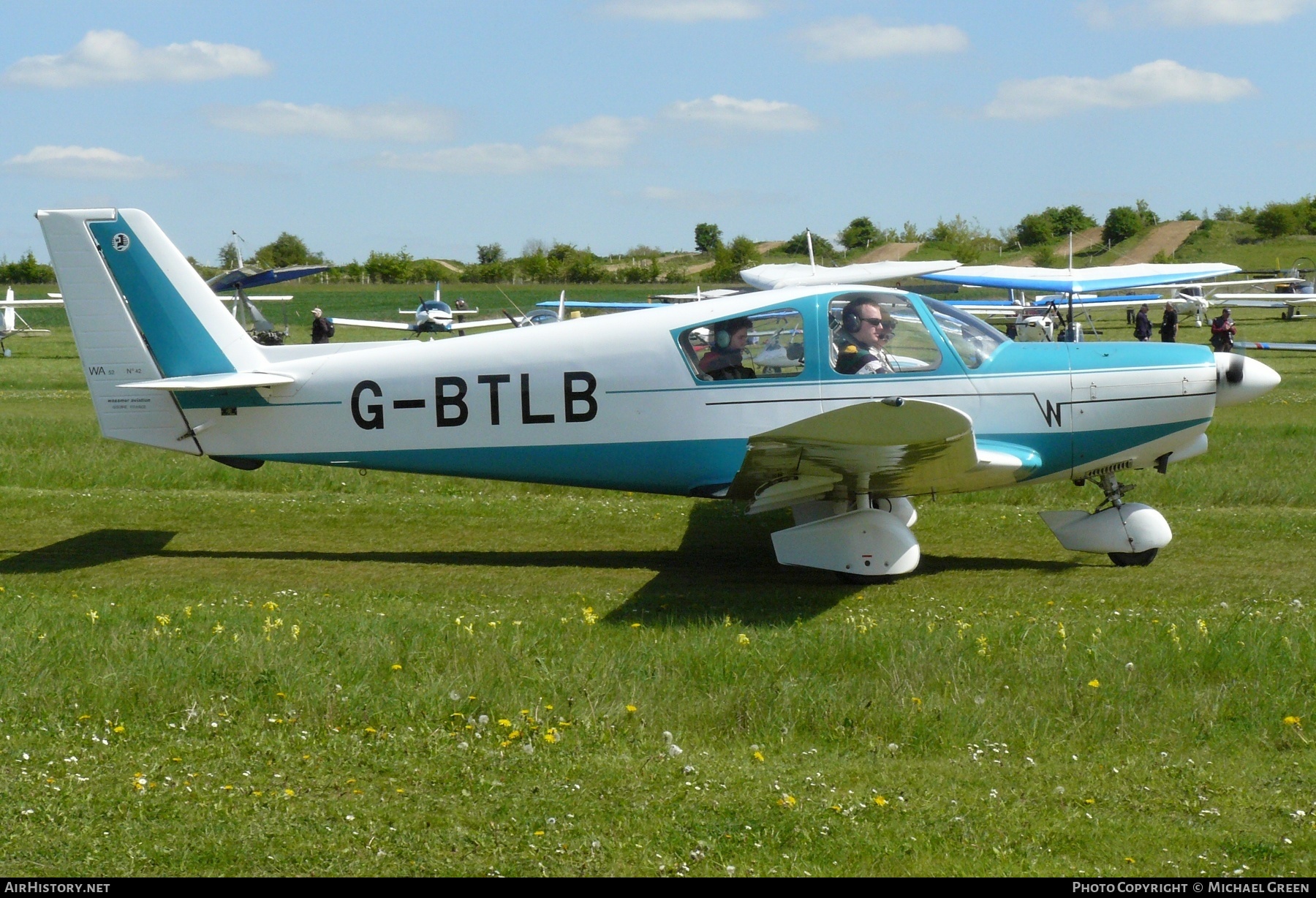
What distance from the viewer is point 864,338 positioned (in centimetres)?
799

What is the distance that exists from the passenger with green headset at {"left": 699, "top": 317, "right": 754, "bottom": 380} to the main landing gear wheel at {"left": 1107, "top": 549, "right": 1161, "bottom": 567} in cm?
293

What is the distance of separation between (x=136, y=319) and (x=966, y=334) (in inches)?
240

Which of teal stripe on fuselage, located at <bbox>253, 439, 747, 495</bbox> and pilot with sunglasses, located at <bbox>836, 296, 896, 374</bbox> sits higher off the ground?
pilot with sunglasses, located at <bbox>836, 296, 896, 374</bbox>

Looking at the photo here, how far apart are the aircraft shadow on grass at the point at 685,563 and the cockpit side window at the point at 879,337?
1528 mm

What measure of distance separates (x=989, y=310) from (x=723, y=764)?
38.1 meters

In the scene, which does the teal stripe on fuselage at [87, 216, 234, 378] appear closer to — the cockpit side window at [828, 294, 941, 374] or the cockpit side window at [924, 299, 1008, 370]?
the cockpit side window at [828, 294, 941, 374]

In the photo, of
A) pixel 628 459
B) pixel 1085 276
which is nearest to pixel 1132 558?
pixel 628 459

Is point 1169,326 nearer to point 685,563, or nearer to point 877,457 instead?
point 685,563

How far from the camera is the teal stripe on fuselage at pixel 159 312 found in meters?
8.72

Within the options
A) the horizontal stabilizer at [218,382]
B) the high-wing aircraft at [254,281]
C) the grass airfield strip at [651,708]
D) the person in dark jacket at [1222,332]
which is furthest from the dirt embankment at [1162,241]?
the horizontal stabilizer at [218,382]

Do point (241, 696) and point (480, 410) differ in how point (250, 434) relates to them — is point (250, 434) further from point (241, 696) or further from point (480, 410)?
point (241, 696)

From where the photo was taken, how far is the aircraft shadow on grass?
24.6 ft

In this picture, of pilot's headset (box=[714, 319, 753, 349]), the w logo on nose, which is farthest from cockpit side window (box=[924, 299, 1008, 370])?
pilot's headset (box=[714, 319, 753, 349])

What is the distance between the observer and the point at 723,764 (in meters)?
4.76
